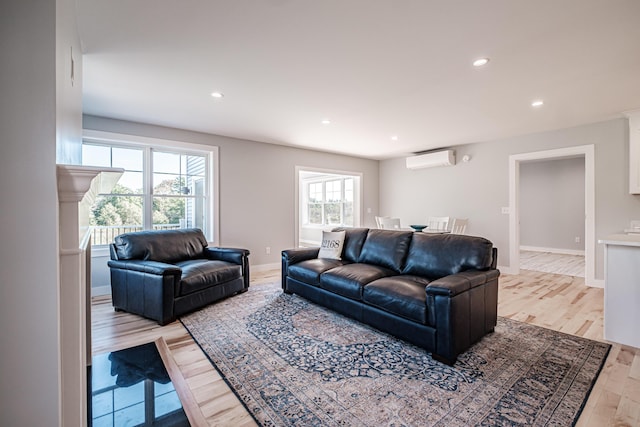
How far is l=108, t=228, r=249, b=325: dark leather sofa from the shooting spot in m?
2.92

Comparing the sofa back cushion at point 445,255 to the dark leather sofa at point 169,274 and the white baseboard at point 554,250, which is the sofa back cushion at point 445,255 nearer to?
the dark leather sofa at point 169,274

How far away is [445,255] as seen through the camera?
2.85 metres

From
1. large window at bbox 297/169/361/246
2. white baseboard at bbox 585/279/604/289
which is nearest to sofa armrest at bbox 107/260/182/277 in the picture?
large window at bbox 297/169/361/246

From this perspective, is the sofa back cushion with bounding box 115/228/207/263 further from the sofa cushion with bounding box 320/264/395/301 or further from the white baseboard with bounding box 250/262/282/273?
the sofa cushion with bounding box 320/264/395/301

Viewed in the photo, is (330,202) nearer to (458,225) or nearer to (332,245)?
(458,225)

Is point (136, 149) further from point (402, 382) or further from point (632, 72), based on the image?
point (632, 72)

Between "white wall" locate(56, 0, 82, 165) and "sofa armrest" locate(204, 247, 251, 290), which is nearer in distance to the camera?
"white wall" locate(56, 0, 82, 165)

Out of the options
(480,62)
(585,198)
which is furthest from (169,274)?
(585,198)

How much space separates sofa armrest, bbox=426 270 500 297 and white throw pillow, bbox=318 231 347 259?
5.51 feet

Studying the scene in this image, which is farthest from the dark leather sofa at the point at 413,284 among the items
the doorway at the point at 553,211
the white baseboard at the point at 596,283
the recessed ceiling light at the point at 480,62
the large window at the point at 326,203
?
the doorway at the point at 553,211

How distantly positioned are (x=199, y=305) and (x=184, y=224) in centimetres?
194

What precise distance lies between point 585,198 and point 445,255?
3.73m

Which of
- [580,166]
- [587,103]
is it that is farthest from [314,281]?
[580,166]

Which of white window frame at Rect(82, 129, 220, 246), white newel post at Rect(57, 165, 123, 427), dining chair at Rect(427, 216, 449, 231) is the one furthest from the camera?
dining chair at Rect(427, 216, 449, 231)
